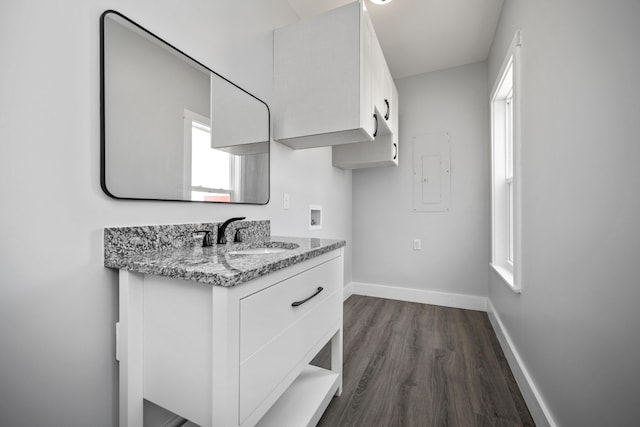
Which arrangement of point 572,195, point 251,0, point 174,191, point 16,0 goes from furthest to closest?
point 251,0 < point 174,191 < point 572,195 < point 16,0

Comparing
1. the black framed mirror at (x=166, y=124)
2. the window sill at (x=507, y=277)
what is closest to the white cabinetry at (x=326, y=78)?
the black framed mirror at (x=166, y=124)

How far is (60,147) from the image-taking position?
32.3 inches

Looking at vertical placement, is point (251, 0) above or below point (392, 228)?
above

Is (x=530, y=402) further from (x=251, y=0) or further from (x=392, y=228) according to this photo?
(x=251, y=0)

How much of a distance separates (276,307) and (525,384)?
1423 mm

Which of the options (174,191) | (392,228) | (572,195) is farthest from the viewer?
(392,228)

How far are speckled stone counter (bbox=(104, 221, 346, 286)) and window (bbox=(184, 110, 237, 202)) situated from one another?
0.52 feet

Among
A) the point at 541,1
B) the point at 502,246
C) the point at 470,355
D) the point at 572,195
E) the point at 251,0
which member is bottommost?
the point at 470,355

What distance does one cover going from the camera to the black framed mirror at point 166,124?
0.94 metres

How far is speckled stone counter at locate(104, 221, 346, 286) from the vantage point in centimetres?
73

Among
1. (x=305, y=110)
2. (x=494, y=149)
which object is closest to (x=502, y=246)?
(x=494, y=149)

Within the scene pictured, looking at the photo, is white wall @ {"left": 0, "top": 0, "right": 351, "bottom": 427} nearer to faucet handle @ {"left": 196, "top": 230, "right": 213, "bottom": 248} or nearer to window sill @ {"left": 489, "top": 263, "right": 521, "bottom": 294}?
faucet handle @ {"left": 196, "top": 230, "right": 213, "bottom": 248}

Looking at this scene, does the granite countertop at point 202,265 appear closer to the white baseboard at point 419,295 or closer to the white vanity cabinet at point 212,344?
the white vanity cabinet at point 212,344

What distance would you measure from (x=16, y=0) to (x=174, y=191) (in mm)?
658
